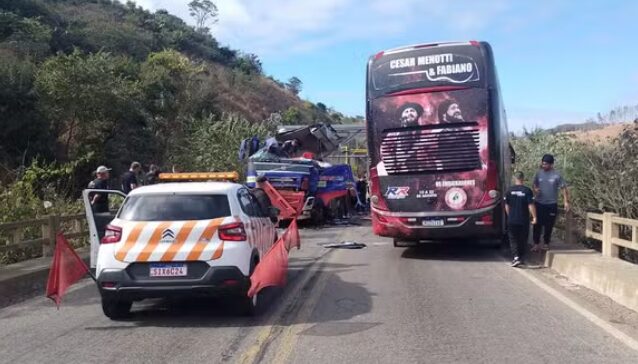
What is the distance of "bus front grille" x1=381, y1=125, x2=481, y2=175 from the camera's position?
40.7 feet

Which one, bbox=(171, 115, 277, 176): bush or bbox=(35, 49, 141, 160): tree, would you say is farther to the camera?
bbox=(171, 115, 277, 176): bush

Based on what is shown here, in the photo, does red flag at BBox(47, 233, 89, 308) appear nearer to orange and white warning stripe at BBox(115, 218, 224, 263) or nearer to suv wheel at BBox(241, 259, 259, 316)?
orange and white warning stripe at BBox(115, 218, 224, 263)

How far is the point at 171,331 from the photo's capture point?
723 centimetres

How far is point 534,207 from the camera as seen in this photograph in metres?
12.2

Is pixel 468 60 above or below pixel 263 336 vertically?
above

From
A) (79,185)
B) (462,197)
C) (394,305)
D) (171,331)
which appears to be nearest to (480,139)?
(462,197)

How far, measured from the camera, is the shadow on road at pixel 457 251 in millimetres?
13278

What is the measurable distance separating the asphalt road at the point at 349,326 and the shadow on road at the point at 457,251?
7.70 feet

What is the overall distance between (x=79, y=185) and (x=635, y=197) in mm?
18926

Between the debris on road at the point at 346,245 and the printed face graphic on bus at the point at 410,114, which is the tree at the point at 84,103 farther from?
the printed face graphic on bus at the point at 410,114

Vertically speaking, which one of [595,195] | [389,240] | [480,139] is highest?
[480,139]

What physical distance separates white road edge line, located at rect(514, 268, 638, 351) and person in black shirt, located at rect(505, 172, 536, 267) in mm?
1082

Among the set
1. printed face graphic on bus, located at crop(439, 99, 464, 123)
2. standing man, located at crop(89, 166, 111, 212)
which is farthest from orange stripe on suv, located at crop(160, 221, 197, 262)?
printed face graphic on bus, located at crop(439, 99, 464, 123)

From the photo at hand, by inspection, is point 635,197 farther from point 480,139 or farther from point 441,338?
point 441,338
